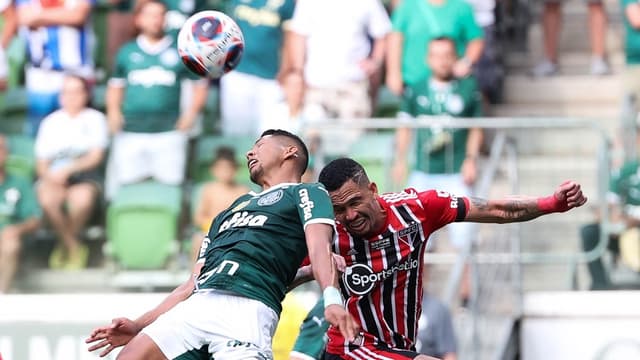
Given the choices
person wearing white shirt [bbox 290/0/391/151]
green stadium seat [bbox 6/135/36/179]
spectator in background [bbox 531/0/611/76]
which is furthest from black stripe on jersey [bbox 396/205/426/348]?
spectator in background [bbox 531/0/611/76]

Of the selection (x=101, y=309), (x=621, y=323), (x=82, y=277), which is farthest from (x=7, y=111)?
(x=621, y=323)

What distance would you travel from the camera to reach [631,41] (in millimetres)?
12953

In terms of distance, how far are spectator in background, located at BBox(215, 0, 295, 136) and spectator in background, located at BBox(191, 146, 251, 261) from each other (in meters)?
0.68

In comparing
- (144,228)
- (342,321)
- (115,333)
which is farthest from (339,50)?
(342,321)

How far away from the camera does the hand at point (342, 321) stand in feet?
21.3

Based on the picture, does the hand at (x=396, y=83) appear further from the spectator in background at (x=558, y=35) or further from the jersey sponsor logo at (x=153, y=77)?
the spectator in background at (x=558, y=35)

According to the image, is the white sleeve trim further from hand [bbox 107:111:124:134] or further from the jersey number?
hand [bbox 107:111:124:134]

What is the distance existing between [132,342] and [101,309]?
434 cm

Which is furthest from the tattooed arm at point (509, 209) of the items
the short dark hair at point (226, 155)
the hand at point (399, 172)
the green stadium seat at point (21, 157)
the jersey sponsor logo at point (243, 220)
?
the green stadium seat at point (21, 157)

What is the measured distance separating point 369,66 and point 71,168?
2644 millimetres

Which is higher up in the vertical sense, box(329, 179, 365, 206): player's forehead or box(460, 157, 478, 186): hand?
box(329, 179, 365, 206): player's forehead

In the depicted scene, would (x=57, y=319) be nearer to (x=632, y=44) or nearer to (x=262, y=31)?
(x=262, y=31)

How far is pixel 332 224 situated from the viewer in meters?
7.13

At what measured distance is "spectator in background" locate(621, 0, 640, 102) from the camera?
507 inches
